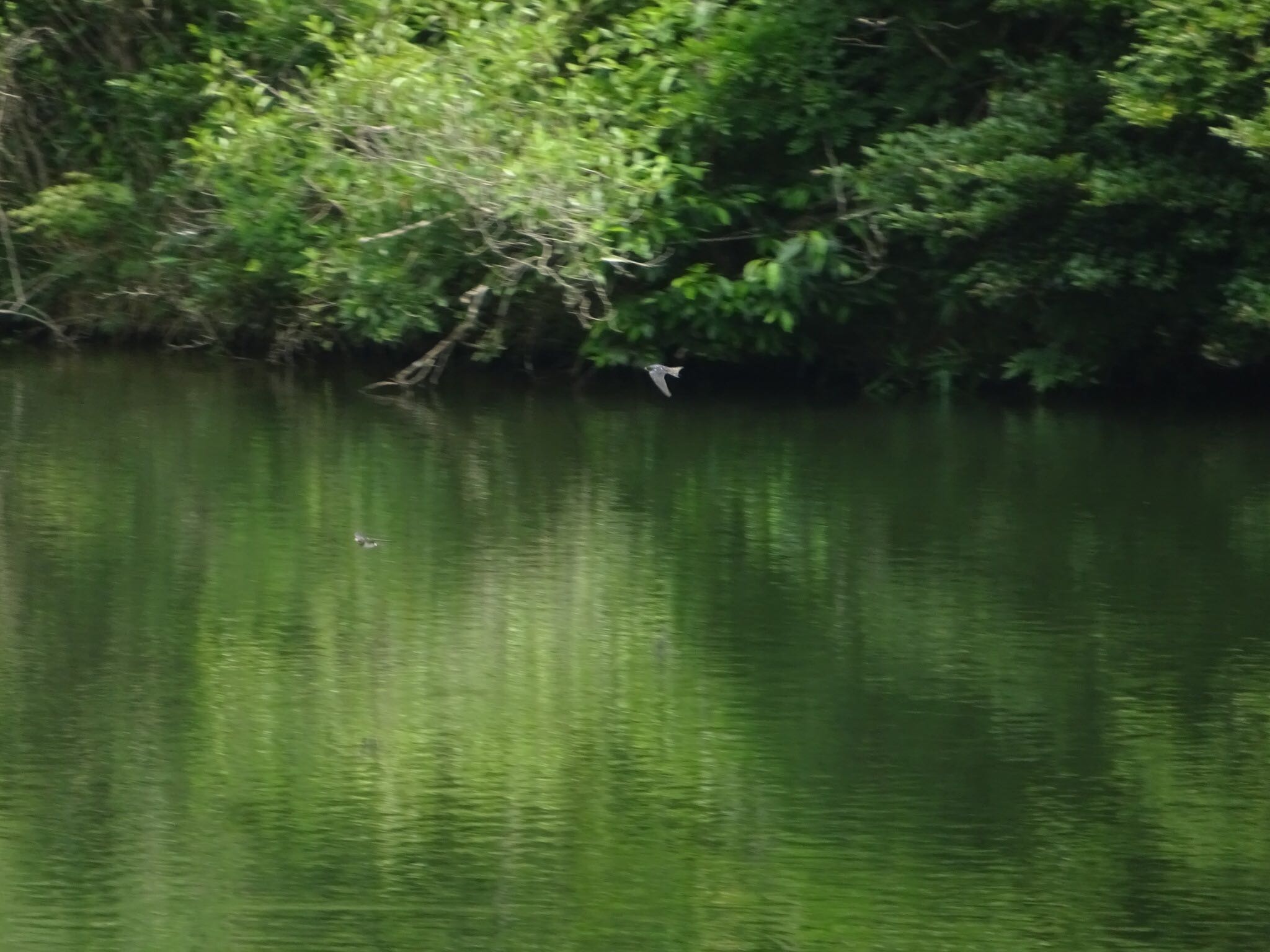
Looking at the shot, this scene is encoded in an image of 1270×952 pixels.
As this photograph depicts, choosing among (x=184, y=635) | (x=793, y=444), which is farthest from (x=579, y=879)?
(x=793, y=444)

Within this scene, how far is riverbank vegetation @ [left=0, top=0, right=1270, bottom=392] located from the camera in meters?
12.7

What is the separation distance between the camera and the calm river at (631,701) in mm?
4793

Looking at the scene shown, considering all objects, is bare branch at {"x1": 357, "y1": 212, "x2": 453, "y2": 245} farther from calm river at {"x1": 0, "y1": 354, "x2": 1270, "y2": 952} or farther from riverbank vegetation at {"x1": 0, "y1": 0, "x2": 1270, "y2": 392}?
calm river at {"x1": 0, "y1": 354, "x2": 1270, "y2": 952}

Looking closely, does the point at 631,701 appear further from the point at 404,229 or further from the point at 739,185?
the point at 739,185

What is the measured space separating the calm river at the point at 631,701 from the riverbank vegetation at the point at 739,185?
197 centimetres

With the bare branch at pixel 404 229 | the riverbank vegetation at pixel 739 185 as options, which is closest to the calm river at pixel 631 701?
the riverbank vegetation at pixel 739 185

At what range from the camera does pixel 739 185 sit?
47.1 feet

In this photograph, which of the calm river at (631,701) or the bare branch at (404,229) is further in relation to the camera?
the bare branch at (404,229)

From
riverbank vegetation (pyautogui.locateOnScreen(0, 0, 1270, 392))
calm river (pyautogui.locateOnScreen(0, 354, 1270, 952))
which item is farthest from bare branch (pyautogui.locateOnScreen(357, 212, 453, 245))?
calm river (pyautogui.locateOnScreen(0, 354, 1270, 952))

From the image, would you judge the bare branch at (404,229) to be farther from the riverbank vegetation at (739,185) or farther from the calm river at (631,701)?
the calm river at (631,701)

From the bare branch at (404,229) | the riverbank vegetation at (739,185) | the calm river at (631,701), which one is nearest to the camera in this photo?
the calm river at (631,701)

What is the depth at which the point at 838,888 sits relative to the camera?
4867 millimetres

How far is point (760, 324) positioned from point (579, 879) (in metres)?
9.60

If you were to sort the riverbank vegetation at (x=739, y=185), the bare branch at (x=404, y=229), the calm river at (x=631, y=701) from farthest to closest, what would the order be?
the bare branch at (x=404, y=229) < the riverbank vegetation at (x=739, y=185) < the calm river at (x=631, y=701)
